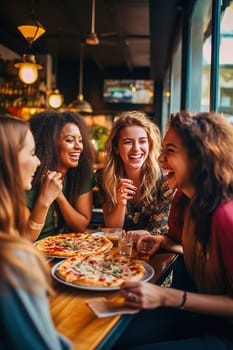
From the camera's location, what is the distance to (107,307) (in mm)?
1290

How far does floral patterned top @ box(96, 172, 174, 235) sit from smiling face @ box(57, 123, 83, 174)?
0.47 m

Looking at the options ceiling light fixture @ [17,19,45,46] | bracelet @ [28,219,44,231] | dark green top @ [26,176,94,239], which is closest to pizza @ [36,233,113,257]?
bracelet @ [28,219,44,231]

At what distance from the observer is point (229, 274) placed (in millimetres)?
1364

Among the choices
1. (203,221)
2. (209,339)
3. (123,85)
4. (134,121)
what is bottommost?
(209,339)

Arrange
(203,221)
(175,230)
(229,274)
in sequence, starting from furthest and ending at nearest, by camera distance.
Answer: (175,230), (203,221), (229,274)

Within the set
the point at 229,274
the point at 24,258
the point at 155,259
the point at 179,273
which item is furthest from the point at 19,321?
the point at 179,273

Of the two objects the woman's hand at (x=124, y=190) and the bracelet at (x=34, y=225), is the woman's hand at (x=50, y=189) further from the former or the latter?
the woman's hand at (x=124, y=190)

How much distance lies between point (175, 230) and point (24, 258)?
126 cm

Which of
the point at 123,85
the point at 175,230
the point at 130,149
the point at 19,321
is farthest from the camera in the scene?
the point at 123,85

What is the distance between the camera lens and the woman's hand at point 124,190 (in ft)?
7.74

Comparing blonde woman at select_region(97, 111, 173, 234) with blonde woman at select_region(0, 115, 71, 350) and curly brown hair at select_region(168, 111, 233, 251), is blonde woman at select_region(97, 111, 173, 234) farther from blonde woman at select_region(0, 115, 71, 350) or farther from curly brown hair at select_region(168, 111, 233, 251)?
blonde woman at select_region(0, 115, 71, 350)

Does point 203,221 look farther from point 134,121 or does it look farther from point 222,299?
point 134,121

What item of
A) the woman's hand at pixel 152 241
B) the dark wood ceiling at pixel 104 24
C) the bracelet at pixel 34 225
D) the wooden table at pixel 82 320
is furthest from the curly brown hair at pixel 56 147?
the dark wood ceiling at pixel 104 24

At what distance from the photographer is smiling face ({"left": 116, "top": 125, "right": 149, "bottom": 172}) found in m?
2.63
